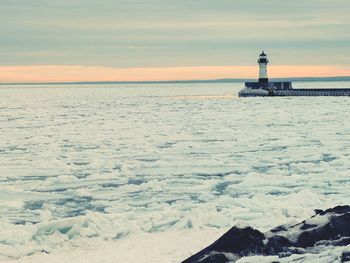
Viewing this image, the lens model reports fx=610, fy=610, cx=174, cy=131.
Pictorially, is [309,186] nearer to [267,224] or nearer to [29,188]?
[267,224]

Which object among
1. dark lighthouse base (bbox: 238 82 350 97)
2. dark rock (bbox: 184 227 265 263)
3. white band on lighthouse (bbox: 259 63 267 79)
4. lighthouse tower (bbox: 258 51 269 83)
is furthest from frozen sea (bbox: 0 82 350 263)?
dark lighthouse base (bbox: 238 82 350 97)

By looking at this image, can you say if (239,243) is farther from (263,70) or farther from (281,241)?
(263,70)

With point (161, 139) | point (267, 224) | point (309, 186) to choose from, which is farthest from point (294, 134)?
point (267, 224)

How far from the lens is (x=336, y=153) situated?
596 inches

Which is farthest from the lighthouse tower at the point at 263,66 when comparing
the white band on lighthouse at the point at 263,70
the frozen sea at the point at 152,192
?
the frozen sea at the point at 152,192

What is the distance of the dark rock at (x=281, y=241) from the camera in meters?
5.61

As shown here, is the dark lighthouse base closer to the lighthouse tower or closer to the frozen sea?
the lighthouse tower

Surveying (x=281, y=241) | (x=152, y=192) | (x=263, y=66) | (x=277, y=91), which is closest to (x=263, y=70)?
(x=263, y=66)

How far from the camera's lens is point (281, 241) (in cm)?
584

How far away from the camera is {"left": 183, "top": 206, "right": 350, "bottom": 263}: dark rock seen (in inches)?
221

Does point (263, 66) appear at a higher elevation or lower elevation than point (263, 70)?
higher

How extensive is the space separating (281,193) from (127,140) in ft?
35.2

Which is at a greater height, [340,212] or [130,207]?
[340,212]

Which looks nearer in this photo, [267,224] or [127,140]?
[267,224]
